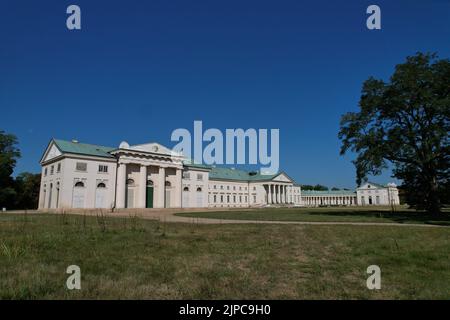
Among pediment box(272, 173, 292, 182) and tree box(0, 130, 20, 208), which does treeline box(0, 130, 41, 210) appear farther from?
pediment box(272, 173, 292, 182)

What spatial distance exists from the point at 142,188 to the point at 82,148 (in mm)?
13081

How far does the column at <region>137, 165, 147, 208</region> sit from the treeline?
18.2 m

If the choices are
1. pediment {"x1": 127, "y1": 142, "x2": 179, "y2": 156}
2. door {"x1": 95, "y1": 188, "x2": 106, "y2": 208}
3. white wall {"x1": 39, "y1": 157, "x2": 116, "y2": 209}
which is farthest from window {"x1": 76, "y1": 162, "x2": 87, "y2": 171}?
pediment {"x1": 127, "y1": 142, "x2": 179, "y2": 156}

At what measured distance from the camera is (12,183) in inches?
2142

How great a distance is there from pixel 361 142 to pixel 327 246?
2011 centimetres

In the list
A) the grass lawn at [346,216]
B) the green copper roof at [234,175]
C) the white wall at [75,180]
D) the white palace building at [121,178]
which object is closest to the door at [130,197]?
the white palace building at [121,178]

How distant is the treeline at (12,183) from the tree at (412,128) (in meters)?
48.6

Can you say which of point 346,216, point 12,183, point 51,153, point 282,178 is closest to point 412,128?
point 346,216

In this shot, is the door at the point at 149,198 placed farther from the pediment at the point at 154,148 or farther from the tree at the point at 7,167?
the tree at the point at 7,167

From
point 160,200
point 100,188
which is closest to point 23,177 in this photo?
point 100,188

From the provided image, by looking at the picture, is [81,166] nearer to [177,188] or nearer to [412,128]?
[177,188]

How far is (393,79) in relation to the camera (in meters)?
27.2

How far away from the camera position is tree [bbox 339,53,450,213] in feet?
80.2
